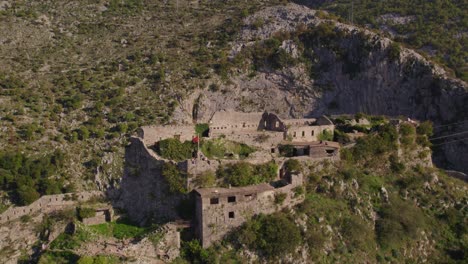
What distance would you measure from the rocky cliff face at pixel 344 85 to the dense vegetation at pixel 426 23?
6094 mm

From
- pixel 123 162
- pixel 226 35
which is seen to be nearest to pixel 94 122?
pixel 123 162

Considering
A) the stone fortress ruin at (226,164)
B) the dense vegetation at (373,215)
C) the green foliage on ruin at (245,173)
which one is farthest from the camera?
the green foliage on ruin at (245,173)

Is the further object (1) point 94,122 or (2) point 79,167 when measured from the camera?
(1) point 94,122

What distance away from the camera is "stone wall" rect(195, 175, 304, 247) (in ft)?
132

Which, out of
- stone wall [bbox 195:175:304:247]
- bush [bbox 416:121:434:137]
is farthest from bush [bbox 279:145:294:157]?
bush [bbox 416:121:434:137]

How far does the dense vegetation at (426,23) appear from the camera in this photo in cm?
7869

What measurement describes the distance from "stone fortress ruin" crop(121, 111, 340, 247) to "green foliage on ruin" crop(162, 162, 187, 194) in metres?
0.25

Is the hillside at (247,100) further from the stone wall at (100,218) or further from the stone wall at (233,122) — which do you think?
the stone wall at (233,122)

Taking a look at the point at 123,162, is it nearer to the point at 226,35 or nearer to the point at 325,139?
the point at 325,139

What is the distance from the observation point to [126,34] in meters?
84.3

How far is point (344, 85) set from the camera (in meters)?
75.0

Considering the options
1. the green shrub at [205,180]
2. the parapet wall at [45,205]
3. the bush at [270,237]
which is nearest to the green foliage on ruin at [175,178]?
the green shrub at [205,180]

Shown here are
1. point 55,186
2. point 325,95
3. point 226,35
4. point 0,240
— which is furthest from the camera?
point 226,35

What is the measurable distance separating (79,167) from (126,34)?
35924 mm
